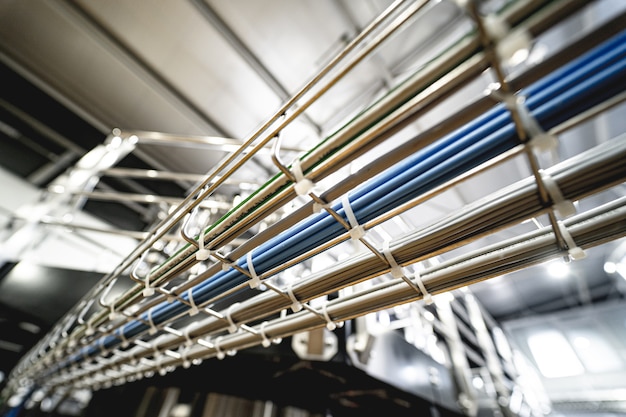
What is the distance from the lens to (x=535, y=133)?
899 mm

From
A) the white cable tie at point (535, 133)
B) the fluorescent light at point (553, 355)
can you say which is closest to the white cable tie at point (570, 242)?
the white cable tie at point (535, 133)

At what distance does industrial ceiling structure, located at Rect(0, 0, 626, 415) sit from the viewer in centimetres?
96

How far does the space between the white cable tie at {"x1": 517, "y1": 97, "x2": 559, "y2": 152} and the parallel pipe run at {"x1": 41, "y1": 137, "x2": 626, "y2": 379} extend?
0.69ft

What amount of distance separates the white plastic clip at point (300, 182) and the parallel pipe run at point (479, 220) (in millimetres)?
510

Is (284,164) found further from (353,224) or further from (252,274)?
(252,274)

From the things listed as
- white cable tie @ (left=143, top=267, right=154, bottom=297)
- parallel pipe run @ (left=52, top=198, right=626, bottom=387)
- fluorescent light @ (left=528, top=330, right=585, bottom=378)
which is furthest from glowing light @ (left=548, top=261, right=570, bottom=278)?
white cable tie @ (left=143, top=267, right=154, bottom=297)

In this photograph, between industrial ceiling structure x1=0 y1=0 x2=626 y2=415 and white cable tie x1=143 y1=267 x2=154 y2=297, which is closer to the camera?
industrial ceiling structure x1=0 y1=0 x2=626 y2=415

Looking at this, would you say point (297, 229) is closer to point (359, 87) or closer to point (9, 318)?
point (359, 87)

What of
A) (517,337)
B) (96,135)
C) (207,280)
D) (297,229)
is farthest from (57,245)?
(517,337)

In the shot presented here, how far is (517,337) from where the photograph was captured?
9.66 m

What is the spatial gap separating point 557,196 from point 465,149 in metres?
0.35

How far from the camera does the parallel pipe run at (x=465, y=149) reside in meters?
0.86

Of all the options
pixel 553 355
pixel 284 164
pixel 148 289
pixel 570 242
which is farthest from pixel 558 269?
pixel 148 289

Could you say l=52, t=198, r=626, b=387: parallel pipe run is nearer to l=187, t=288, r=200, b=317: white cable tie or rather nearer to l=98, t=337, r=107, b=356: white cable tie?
l=187, t=288, r=200, b=317: white cable tie
